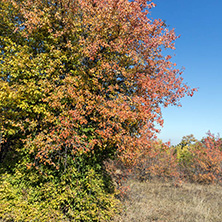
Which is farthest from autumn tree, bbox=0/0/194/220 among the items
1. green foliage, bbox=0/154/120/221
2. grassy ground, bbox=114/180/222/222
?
grassy ground, bbox=114/180/222/222

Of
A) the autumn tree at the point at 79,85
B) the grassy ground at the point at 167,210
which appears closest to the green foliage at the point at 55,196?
the autumn tree at the point at 79,85

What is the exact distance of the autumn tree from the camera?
802 centimetres

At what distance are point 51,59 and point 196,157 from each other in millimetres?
17208

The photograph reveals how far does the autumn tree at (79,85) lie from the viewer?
802cm

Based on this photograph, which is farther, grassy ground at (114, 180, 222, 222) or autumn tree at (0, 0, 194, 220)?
grassy ground at (114, 180, 222, 222)

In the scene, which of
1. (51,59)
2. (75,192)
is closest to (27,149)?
(75,192)

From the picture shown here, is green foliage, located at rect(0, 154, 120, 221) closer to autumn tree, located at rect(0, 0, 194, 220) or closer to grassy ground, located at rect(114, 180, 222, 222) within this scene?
autumn tree, located at rect(0, 0, 194, 220)

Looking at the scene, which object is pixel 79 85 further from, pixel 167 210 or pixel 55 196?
pixel 167 210

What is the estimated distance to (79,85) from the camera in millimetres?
8641

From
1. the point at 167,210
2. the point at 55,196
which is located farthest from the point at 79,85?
the point at 167,210

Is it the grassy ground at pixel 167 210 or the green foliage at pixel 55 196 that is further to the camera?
the grassy ground at pixel 167 210

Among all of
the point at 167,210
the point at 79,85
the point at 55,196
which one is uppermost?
the point at 79,85

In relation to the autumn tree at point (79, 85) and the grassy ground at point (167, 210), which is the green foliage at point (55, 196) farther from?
the grassy ground at point (167, 210)

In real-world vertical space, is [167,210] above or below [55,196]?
below
